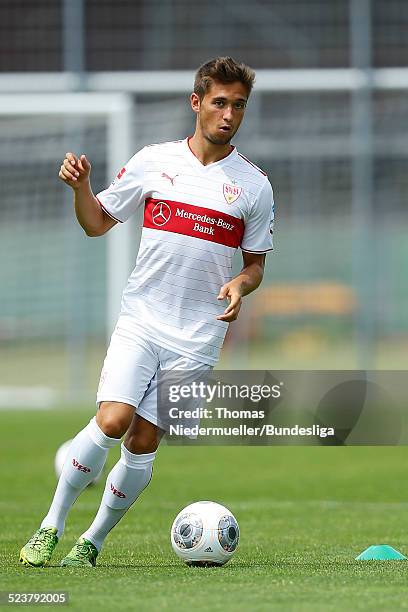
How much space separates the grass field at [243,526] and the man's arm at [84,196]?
139 cm

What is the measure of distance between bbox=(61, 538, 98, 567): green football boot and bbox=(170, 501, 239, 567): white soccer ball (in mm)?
344

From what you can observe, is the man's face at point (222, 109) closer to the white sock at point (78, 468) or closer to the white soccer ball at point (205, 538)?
the white sock at point (78, 468)

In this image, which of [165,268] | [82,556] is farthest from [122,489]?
[165,268]

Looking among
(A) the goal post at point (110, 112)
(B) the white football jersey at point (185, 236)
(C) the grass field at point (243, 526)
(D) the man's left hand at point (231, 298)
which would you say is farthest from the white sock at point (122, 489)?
(A) the goal post at point (110, 112)

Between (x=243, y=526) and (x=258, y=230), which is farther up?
(x=258, y=230)

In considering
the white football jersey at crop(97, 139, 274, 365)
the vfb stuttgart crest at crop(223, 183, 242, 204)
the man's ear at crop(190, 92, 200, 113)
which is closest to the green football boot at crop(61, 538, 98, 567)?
the white football jersey at crop(97, 139, 274, 365)

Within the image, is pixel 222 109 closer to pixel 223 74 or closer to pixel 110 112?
pixel 223 74

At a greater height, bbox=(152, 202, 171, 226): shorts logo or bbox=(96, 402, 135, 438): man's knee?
bbox=(152, 202, 171, 226): shorts logo

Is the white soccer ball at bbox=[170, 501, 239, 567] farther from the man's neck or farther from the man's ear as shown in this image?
the man's ear

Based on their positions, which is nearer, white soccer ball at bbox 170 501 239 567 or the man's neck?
white soccer ball at bbox 170 501 239 567

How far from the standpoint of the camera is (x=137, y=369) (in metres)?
5.78

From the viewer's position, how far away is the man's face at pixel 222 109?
19.2 feet

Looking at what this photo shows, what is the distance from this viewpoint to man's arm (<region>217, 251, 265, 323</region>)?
18.5 ft

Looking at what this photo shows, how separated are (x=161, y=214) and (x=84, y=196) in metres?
0.32
